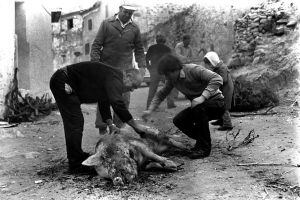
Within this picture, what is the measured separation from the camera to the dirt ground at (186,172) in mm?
3396

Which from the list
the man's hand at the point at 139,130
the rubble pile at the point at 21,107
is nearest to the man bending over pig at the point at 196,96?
the man's hand at the point at 139,130

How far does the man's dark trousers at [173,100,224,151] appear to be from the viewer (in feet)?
14.8

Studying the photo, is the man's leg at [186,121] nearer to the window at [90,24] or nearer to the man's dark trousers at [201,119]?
the man's dark trousers at [201,119]

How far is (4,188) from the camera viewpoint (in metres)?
3.83

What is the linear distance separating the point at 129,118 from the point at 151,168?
0.61 metres

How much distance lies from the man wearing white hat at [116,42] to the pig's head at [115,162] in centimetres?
196

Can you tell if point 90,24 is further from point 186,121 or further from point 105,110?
point 186,121

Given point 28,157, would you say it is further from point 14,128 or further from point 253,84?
point 253,84

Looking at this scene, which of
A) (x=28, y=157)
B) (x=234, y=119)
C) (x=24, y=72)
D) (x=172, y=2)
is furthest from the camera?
(x=172, y=2)

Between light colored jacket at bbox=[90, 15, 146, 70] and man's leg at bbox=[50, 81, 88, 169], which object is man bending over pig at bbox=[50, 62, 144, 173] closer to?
man's leg at bbox=[50, 81, 88, 169]

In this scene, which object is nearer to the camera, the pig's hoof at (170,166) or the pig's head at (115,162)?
the pig's head at (115,162)

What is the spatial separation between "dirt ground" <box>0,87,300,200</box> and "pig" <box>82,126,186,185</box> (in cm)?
10

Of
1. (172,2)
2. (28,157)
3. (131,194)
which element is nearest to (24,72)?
(28,157)

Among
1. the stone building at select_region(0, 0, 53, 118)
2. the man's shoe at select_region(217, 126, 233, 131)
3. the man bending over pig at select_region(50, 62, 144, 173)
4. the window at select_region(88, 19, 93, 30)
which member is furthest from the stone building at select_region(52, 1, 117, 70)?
the man bending over pig at select_region(50, 62, 144, 173)
